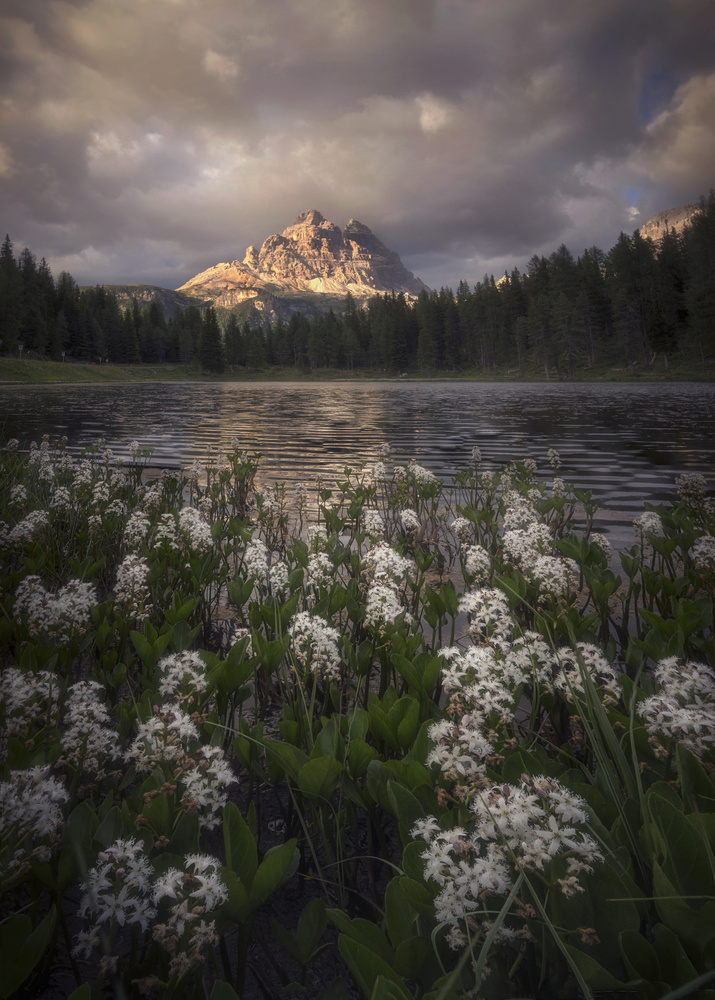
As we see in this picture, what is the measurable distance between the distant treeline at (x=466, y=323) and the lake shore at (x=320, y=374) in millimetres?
2365

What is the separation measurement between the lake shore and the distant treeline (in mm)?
2365

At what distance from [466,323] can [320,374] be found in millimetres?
42202

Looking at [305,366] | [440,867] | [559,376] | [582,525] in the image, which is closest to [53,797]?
[440,867]

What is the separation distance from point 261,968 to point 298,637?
1602 millimetres

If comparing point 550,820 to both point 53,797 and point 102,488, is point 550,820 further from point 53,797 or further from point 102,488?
point 102,488

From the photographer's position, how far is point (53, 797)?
6.06 ft

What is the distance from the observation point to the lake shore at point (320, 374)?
252 feet

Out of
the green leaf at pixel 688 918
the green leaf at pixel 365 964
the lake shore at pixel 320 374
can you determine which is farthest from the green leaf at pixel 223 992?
the lake shore at pixel 320 374

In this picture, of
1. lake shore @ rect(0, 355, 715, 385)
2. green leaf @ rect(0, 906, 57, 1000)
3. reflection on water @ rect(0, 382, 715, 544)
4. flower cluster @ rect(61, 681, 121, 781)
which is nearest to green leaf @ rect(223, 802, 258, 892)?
green leaf @ rect(0, 906, 57, 1000)

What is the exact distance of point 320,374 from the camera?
14600 centimetres

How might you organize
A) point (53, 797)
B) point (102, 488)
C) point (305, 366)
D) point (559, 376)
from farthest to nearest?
point (305, 366) → point (559, 376) → point (102, 488) → point (53, 797)

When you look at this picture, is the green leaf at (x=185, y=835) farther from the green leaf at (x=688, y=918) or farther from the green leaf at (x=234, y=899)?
the green leaf at (x=688, y=918)

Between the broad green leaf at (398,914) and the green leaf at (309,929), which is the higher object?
the broad green leaf at (398,914)

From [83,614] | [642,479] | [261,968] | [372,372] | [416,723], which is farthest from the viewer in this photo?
[372,372]
